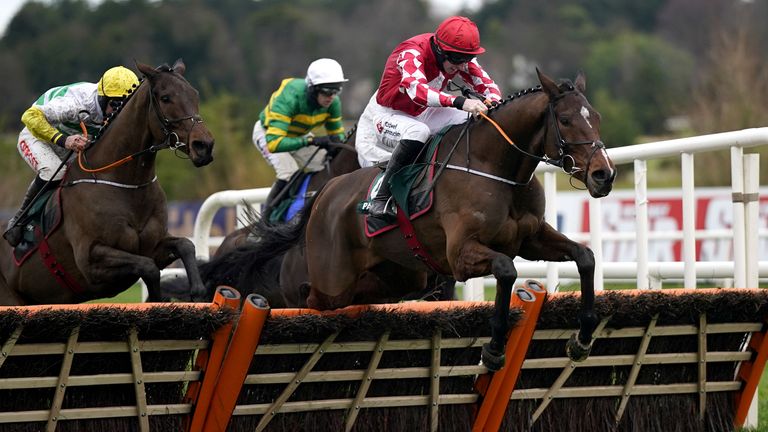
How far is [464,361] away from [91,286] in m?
2.45

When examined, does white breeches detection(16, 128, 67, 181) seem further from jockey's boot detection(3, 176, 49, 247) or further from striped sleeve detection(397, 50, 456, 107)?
striped sleeve detection(397, 50, 456, 107)

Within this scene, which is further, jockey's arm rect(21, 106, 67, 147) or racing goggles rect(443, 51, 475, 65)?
jockey's arm rect(21, 106, 67, 147)

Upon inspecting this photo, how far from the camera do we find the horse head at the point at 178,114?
6168 mm

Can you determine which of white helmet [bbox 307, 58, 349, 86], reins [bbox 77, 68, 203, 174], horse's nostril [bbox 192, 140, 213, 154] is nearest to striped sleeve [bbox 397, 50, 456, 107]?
horse's nostril [bbox 192, 140, 213, 154]

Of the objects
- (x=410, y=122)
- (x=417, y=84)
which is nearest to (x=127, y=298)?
(x=410, y=122)

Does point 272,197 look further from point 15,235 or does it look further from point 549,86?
point 549,86

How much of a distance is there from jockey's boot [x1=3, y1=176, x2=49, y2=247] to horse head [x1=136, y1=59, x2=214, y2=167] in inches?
38.9

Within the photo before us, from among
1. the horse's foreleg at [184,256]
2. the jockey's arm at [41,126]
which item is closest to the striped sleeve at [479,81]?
the horse's foreleg at [184,256]

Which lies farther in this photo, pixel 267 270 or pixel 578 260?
pixel 267 270

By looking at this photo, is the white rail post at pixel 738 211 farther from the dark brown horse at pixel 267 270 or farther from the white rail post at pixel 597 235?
the dark brown horse at pixel 267 270

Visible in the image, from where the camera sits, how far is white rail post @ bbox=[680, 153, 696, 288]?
19.5 ft

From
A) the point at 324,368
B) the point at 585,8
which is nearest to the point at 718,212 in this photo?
the point at 324,368

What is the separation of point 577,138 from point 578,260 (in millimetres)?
574

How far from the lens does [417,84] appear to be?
19.2 feet
